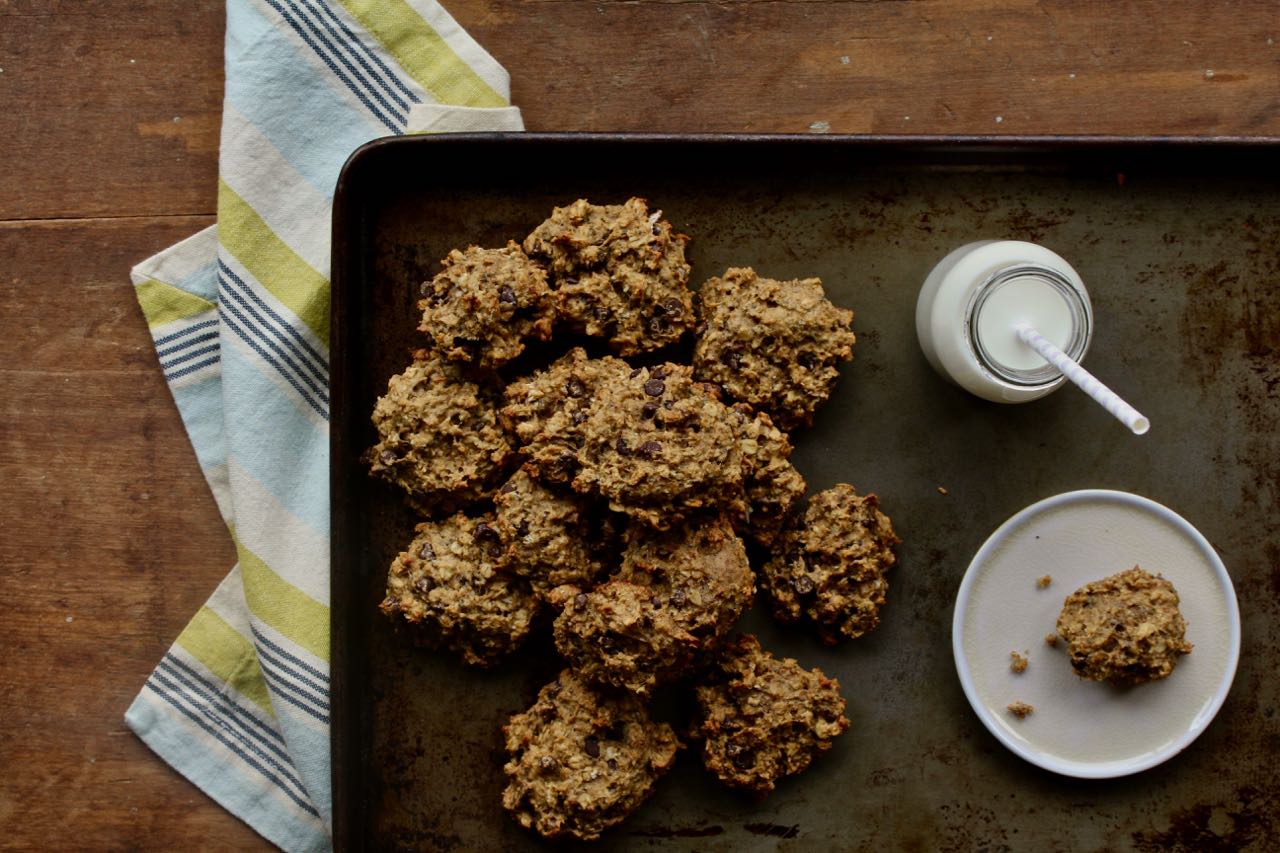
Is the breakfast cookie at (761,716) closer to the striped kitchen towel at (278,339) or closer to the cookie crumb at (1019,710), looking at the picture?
the cookie crumb at (1019,710)

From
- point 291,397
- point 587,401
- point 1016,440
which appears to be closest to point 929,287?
point 1016,440

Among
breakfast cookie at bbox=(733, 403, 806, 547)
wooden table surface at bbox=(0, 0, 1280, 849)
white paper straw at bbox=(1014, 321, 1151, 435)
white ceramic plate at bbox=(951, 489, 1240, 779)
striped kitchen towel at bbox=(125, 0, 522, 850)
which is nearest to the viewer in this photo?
white paper straw at bbox=(1014, 321, 1151, 435)

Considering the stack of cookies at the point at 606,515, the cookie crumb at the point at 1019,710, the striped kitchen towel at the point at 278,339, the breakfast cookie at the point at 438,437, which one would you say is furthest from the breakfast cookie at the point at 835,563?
the striped kitchen towel at the point at 278,339

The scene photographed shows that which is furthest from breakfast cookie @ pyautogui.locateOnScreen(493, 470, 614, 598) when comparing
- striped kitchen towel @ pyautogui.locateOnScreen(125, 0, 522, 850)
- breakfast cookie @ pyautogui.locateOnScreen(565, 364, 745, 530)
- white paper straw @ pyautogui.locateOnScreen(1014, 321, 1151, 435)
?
white paper straw @ pyautogui.locateOnScreen(1014, 321, 1151, 435)

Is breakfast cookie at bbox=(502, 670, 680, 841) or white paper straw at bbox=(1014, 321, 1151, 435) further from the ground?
white paper straw at bbox=(1014, 321, 1151, 435)

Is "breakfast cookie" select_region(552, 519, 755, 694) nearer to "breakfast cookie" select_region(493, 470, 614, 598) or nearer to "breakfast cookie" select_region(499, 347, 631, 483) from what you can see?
"breakfast cookie" select_region(493, 470, 614, 598)
